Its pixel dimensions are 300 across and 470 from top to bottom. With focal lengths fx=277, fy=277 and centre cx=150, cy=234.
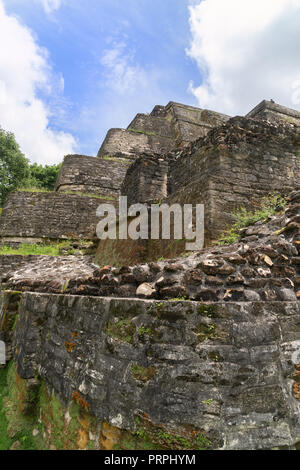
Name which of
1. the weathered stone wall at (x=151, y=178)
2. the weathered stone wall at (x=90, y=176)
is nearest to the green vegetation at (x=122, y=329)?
the weathered stone wall at (x=151, y=178)

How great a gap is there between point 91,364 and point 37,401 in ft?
4.35

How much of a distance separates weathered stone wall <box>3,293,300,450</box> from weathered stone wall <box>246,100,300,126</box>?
62.3 ft

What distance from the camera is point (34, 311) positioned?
3434mm

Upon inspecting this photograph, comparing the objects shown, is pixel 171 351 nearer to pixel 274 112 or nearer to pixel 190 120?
pixel 190 120

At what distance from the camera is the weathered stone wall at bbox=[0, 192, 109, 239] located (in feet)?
40.7

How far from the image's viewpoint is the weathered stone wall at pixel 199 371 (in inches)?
68.0

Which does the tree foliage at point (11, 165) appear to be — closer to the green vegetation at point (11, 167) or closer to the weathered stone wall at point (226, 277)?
the green vegetation at point (11, 167)

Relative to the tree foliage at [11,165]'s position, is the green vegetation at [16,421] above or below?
below

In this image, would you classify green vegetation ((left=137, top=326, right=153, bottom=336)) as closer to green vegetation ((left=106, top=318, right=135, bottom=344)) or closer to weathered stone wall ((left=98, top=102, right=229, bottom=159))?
green vegetation ((left=106, top=318, right=135, bottom=344))

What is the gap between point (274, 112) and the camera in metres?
18.3

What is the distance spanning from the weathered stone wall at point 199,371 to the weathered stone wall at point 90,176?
1283cm

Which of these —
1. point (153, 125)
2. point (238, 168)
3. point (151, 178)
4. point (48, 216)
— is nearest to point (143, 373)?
point (238, 168)

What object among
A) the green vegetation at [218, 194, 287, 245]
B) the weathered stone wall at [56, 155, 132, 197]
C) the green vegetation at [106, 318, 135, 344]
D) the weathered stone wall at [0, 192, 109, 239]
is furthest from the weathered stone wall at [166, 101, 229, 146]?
the green vegetation at [106, 318, 135, 344]
